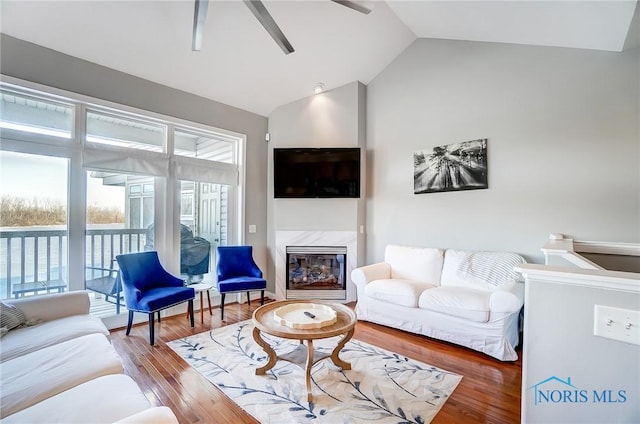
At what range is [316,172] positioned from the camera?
4254mm

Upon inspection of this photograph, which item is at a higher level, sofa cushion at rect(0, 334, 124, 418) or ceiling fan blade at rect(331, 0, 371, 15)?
ceiling fan blade at rect(331, 0, 371, 15)

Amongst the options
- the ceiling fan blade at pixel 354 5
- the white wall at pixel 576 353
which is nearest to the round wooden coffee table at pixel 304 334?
the white wall at pixel 576 353

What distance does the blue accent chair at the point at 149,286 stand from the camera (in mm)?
2887

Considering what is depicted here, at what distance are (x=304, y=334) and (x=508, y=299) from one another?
185 centimetres

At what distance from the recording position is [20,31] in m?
2.60

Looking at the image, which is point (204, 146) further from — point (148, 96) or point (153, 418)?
point (153, 418)

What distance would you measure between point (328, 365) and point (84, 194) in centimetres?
308

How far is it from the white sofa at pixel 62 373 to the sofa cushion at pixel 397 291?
96.9 inches

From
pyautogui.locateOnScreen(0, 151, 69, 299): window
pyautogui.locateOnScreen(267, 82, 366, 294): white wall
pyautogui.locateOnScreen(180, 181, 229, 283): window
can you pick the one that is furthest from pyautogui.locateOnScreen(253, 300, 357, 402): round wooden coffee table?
pyautogui.locateOnScreen(0, 151, 69, 299): window

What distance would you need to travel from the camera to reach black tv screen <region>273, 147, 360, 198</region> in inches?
166

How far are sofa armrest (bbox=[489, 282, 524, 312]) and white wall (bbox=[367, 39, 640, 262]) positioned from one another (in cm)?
76

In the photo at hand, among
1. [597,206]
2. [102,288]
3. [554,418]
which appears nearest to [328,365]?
[554,418]

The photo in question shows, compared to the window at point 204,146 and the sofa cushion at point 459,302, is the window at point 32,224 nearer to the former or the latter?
the window at point 204,146

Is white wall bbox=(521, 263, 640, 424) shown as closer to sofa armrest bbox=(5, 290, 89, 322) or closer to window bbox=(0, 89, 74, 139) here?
sofa armrest bbox=(5, 290, 89, 322)
